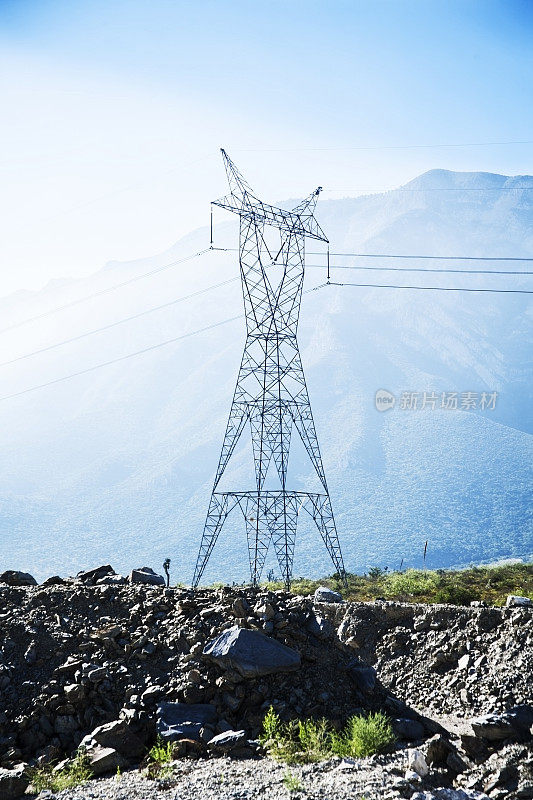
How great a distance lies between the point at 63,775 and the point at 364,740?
4.23m

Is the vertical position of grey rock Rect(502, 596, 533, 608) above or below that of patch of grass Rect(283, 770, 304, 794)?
above

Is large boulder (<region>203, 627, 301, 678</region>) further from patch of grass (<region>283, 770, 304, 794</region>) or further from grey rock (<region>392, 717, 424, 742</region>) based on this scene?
patch of grass (<region>283, 770, 304, 794</region>)

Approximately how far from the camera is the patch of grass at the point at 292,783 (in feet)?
29.5

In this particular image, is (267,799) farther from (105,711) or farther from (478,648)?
(478,648)

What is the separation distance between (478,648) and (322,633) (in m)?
3.18

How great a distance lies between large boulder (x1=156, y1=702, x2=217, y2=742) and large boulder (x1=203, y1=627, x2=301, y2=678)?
76cm

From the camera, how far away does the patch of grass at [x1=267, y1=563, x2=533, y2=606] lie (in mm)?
21375

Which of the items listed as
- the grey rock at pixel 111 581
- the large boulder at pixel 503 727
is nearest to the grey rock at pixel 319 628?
the large boulder at pixel 503 727

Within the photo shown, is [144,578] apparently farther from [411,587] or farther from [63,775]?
[411,587]

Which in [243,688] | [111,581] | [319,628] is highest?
[111,581]

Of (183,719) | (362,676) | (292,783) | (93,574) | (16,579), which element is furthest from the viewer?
(16,579)

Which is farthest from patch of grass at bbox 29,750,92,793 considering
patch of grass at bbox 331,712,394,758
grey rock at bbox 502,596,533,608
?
grey rock at bbox 502,596,533,608

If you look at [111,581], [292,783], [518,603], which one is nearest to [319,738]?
[292,783]

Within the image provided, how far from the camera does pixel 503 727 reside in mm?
10531
